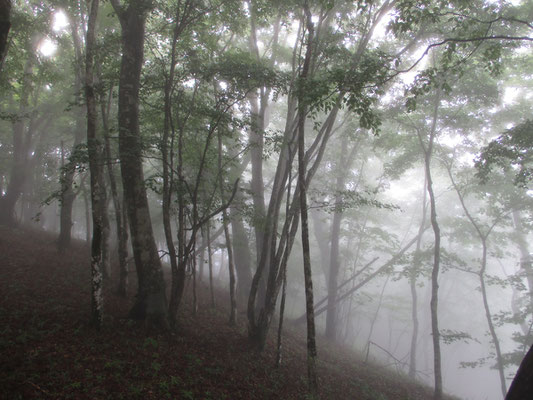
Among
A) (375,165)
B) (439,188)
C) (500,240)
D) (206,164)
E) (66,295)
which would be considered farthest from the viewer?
(439,188)

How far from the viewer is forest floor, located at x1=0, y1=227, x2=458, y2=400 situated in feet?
18.4

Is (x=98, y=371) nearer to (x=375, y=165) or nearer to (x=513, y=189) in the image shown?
(x=513, y=189)

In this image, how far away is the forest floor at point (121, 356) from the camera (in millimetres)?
5617

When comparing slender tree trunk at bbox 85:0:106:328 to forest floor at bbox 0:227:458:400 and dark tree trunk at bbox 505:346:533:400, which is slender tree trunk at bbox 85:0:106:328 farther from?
dark tree trunk at bbox 505:346:533:400

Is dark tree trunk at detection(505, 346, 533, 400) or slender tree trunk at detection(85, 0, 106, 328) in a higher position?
slender tree trunk at detection(85, 0, 106, 328)

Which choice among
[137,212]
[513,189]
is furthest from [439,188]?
[137,212]

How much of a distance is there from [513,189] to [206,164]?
16.3m

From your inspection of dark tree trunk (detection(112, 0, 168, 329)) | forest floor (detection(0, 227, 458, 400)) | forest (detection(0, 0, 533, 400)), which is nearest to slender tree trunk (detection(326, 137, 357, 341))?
forest (detection(0, 0, 533, 400))

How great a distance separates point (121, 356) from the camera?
6.66m

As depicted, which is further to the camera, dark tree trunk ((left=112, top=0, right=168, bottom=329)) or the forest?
dark tree trunk ((left=112, top=0, right=168, bottom=329))

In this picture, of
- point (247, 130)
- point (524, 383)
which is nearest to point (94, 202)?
point (247, 130)

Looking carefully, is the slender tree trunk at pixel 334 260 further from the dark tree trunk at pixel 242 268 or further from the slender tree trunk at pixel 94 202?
the slender tree trunk at pixel 94 202

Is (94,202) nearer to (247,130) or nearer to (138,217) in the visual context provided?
(138,217)

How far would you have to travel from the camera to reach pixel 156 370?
654 centimetres
